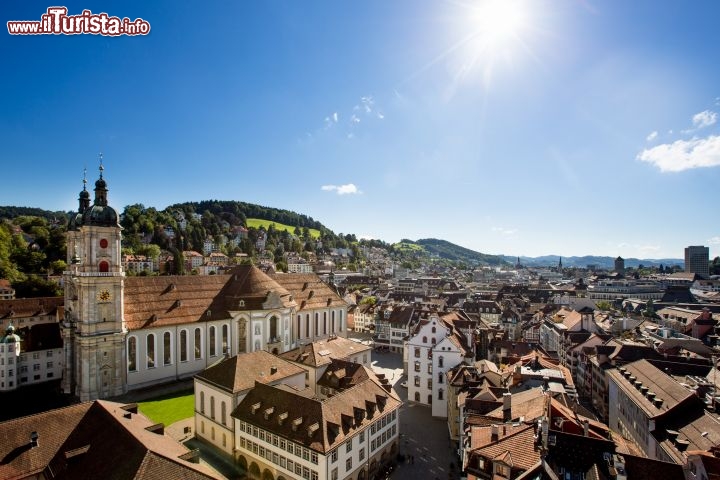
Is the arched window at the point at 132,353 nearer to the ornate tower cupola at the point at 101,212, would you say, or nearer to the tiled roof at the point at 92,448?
the ornate tower cupola at the point at 101,212

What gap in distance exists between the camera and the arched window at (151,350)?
4700cm

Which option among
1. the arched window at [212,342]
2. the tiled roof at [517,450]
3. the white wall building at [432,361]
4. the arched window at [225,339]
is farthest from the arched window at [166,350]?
the tiled roof at [517,450]

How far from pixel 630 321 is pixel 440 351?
5401 cm

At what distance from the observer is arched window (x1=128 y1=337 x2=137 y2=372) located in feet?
150

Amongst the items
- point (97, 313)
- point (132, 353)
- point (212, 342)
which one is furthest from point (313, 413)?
point (97, 313)

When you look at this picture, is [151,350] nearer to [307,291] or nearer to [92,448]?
[307,291]

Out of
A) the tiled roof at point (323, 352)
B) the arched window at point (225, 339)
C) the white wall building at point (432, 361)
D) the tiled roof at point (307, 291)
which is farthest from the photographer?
the tiled roof at point (307, 291)

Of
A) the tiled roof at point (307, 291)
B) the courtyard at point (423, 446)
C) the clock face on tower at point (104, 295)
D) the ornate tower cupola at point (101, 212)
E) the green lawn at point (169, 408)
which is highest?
the ornate tower cupola at point (101, 212)

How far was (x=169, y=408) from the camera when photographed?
41219 mm

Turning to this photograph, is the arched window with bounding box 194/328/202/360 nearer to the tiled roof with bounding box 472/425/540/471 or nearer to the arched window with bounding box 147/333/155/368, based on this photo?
the arched window with bounding box 147/333/155/368

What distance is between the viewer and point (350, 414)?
30.8 m

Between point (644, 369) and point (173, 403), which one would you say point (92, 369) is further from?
point (644, 369)

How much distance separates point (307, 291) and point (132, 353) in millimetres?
27835

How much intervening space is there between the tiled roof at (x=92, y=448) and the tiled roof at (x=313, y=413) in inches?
304
